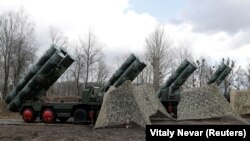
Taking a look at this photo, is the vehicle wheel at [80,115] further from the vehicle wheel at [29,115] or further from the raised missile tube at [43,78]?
the vehicle wheel at [29,115]

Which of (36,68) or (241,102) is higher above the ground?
(36,68)

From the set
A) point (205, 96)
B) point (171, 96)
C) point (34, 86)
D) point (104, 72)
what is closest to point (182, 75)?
point (171, 96)

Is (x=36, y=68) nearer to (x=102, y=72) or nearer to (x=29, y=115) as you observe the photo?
(x=29, y=115)

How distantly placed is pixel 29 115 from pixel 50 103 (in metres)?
1.41

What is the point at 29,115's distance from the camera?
23969 millimetres

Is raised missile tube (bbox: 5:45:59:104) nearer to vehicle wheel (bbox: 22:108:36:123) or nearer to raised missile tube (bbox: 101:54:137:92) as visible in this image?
vehicle wheel (bbox: 22:108:36:123)

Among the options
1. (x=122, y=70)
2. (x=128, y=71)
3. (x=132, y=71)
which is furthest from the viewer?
(x=122, y=70)

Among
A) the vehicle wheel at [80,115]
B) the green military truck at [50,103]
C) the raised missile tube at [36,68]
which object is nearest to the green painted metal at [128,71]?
the green military truck at [50,103]

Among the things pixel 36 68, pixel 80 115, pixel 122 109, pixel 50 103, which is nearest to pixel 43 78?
pixel 36 68

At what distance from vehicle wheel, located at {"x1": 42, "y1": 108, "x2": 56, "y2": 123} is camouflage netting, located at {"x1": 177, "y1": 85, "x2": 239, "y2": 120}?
6828 mm

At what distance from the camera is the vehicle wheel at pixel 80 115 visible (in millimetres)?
23109

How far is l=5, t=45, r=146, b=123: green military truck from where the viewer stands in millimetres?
22589

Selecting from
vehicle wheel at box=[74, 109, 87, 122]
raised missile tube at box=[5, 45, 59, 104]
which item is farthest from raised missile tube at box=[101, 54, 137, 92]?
raised missile tube at box=[5, 45, 59, 104]

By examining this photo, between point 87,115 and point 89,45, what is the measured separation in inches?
1140
